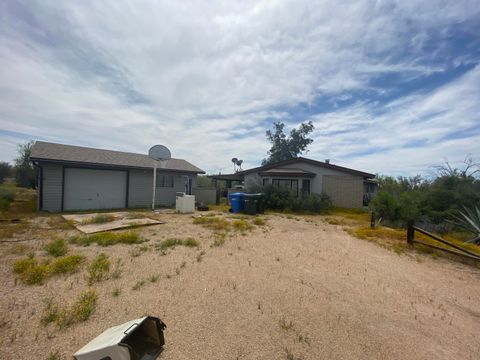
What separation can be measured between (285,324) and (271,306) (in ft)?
1.35

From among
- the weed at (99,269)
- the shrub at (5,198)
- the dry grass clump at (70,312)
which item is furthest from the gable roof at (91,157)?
the dry grass clump at (70,312)

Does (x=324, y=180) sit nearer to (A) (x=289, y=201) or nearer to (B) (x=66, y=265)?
(A) (x=289, y=201)

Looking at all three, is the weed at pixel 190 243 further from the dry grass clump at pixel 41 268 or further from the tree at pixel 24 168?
the tree at pixel 24 168

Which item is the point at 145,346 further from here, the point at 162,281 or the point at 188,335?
the point at 162,281

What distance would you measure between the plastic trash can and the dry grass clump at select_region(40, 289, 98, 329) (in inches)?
25.7

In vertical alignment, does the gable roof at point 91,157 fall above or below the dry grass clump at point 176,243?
above

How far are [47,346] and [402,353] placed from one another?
359 cm

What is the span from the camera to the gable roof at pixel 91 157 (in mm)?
11000

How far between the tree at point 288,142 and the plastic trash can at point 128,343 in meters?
29.8

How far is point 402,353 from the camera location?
230 cm

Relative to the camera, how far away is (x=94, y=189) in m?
Result: 12.4

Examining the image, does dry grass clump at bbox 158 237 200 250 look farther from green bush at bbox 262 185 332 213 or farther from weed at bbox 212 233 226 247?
green bush at bbox 262 185 332 213

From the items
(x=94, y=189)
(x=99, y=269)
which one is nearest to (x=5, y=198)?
(x=94, y=189)

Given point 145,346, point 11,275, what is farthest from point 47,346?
point 11,275
